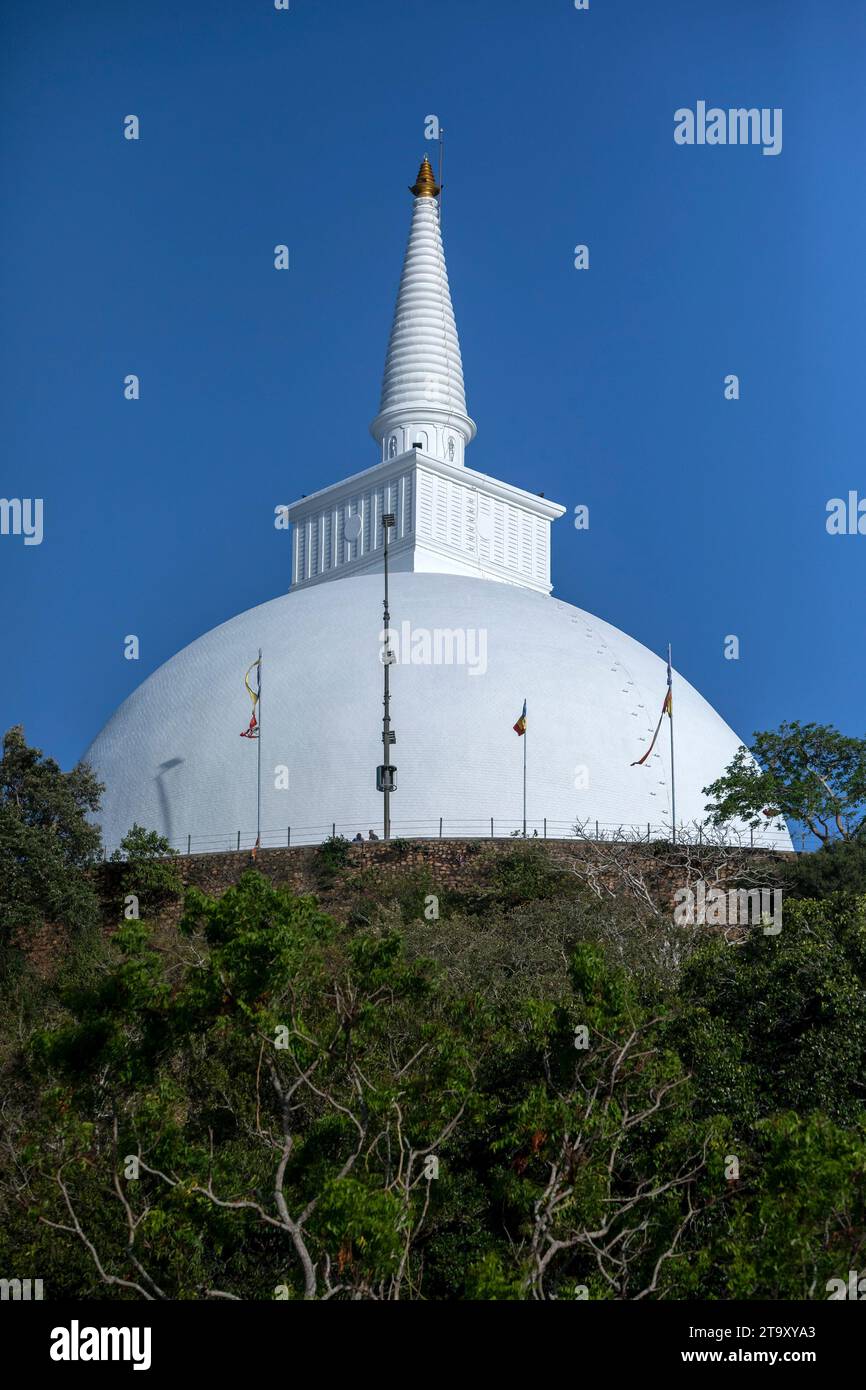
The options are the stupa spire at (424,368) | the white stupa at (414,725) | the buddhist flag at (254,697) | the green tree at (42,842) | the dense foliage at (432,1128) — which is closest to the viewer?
the dense foliage at (432,1128)

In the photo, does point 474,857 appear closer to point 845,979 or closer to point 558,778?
point 558,778

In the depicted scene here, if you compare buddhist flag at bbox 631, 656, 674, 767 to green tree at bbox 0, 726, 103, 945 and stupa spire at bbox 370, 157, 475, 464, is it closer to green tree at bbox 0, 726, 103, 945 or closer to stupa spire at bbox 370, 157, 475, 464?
green tree at bbox 0, 726, 103, 945

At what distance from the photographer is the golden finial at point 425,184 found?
186ft

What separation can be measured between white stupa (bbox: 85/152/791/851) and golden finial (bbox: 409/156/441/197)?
13.2 meters

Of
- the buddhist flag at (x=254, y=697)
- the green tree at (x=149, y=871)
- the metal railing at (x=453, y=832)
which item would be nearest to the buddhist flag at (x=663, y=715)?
the metal railing at (x=453, y=832)

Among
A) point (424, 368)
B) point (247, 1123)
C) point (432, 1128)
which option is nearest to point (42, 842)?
point (247, 1123)

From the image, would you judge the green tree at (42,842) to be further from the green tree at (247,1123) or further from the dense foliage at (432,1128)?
the green tree at (247,1123)

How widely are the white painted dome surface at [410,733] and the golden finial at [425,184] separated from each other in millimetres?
18237

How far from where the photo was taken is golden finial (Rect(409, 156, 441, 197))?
56.6 m

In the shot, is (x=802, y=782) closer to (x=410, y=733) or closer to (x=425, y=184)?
(x=410, y=733)

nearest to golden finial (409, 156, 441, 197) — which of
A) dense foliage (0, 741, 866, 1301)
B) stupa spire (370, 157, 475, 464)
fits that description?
stupa spire (370, 157, 475, 464)

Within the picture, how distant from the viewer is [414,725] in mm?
38656

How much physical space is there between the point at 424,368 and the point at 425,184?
24.8 feet
